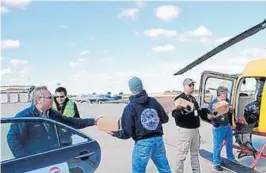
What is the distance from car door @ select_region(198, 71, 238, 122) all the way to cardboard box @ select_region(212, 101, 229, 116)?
67 centimetres

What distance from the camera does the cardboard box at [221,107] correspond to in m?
7.28

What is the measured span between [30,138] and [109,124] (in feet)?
4.43

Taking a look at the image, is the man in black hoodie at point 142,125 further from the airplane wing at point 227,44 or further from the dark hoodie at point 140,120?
the airplane wing at point 227,44

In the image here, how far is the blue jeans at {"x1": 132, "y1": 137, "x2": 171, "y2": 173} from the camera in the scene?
4934 millimetres

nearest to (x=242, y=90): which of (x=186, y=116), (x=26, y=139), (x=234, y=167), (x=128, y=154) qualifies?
(x=234, y=167)

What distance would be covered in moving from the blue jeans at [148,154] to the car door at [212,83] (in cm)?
314

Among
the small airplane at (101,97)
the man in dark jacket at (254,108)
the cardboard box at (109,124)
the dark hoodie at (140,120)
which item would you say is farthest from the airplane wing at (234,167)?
the small airplane at (101,97)

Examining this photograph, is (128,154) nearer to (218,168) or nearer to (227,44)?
(218,168)

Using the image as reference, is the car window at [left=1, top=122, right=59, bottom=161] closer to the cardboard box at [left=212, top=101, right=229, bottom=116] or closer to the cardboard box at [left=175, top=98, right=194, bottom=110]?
the cardboard box at [left=175, top=98, right=194, bottom=110]

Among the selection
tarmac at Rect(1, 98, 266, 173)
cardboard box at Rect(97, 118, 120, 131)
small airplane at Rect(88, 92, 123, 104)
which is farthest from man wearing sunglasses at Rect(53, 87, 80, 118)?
small airplane at Rect(88, 92, 123, 104)

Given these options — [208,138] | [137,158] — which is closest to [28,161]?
[137,158]

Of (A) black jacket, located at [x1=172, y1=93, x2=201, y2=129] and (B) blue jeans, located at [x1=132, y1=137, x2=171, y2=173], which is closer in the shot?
(B) blue jeans, located at [x1=132, y1=137, x2=171, y2=173]

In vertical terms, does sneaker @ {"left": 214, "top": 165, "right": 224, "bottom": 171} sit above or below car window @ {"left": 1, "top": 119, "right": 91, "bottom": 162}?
below

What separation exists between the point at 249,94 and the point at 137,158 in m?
3.99
